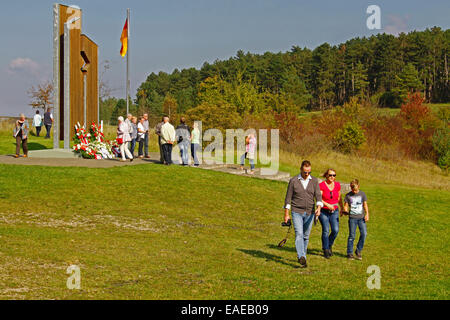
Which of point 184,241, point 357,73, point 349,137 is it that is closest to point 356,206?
point 184,241

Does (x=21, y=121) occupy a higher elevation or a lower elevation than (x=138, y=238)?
higher

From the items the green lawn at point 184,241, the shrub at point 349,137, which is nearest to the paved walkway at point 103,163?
the green lawn at point 184,241

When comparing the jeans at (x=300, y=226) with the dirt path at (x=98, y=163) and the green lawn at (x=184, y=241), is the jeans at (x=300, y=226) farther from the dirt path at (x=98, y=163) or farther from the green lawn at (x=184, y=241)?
the dirt path at (x=98, y=163)

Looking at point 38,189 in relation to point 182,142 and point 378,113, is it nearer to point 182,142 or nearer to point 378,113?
point 182,142

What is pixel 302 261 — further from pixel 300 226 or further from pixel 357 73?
pixel 357 73

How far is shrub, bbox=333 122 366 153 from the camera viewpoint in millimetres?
45094

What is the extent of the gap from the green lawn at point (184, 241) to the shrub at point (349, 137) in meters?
22.9

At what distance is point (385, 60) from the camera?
104 metres

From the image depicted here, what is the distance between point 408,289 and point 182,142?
48.2 feet

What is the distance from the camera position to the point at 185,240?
1243cm

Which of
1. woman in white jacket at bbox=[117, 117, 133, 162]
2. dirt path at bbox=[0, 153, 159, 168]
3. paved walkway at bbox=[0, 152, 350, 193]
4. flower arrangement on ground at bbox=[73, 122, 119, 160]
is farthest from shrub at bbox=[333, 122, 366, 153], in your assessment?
woman in white jacket at bbox=[117, 117, 133, 162]

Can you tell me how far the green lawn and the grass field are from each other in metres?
0.03

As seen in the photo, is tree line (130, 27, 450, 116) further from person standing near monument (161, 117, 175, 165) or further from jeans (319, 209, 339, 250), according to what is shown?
jeans (319, 209, 339, 250)

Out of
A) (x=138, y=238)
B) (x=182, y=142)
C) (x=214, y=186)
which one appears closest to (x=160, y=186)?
(x=214, y=186)
